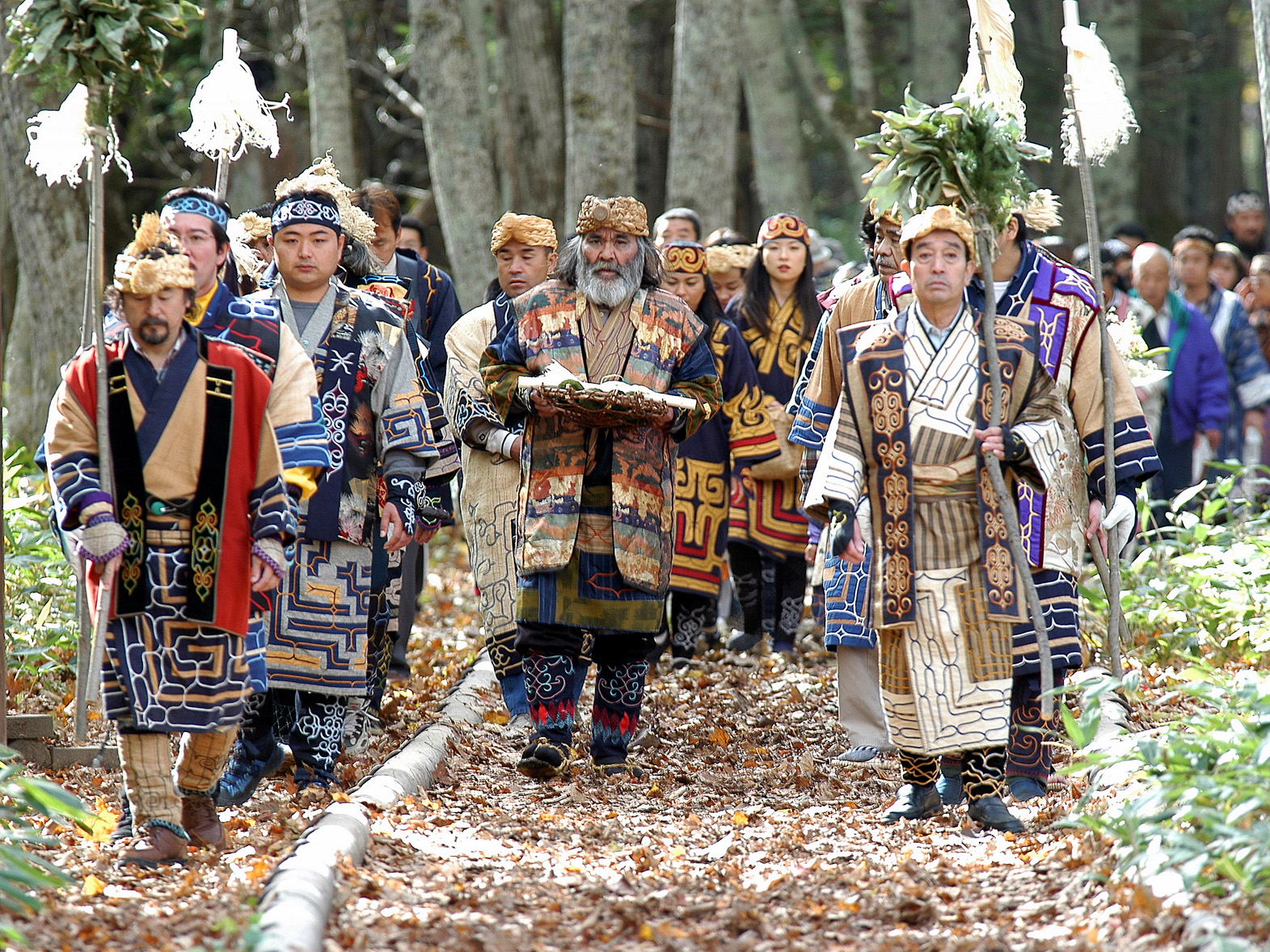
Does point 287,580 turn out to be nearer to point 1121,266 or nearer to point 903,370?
point 903,370

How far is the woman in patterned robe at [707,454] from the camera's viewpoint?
8.89 meters

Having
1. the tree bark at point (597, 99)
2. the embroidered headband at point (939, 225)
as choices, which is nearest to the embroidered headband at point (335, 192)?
the embroidered headband at point (939, 225)

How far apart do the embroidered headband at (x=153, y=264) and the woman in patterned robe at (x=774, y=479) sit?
4.80 meters

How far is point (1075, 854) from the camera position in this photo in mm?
4801

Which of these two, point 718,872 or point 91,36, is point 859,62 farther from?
point 718,872

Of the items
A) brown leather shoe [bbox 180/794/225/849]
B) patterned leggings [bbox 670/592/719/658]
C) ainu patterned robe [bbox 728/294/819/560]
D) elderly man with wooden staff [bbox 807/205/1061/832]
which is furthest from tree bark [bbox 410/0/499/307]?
brown leather shoe [bbox 180/794/225/849]

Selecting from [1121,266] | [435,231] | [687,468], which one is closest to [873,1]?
[435,231]

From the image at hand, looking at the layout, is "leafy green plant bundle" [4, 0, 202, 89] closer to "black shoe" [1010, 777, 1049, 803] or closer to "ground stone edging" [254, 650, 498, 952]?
"ground stone edging" [254, 650, 498, 952]

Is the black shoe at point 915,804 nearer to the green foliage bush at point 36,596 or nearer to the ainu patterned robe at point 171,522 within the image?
the ainu patterned robe at point 171,522

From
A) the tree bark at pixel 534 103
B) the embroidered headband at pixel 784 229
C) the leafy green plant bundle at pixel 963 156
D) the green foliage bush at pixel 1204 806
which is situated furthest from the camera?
the tree bark at pixel 534 103

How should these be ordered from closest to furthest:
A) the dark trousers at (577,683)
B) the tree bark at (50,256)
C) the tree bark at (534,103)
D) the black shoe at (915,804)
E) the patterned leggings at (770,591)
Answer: the black shoe at (915,804), the dark trousers at (577,683), the patterned leggings at (770,591), the tree bark at (50,256), the tree bark at (534,103)

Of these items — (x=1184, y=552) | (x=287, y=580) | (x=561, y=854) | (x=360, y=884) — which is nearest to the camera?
(x=360, y=884)

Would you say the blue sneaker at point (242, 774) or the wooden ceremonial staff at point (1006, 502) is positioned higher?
the wooden ceremonial staff at point (1006, 502)

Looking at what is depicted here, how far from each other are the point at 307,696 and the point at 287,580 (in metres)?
0.47
